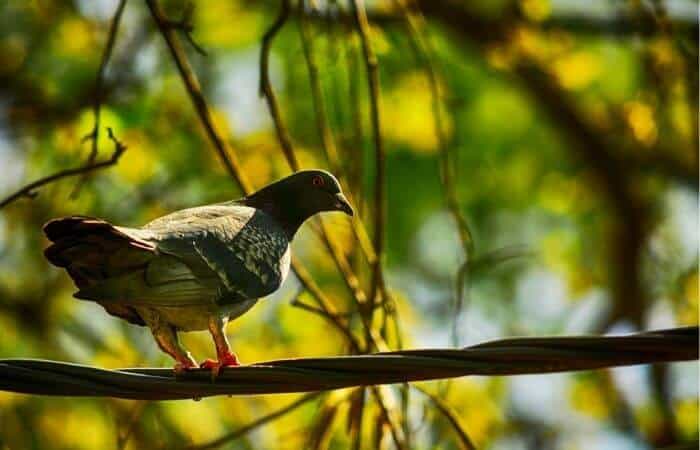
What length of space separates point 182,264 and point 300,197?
77 cm

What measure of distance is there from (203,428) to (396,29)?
258cm

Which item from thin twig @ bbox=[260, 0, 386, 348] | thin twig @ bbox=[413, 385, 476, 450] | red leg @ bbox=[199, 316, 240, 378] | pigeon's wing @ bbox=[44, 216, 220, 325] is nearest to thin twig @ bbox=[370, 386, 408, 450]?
thin twig @ bbox=[413, 385, 476, 450]

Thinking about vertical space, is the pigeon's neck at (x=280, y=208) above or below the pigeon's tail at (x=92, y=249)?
above

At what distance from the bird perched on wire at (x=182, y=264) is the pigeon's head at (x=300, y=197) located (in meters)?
0.01

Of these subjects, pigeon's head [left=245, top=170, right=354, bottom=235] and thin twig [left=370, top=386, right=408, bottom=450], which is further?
thin twig [left=370, top=386, right=408, bottom=450]

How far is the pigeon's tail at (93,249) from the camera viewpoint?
3.18 m

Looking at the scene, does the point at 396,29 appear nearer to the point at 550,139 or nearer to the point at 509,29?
the point at 509,29

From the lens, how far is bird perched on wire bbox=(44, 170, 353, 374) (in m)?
3.25

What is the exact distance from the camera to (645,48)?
25.5 feet

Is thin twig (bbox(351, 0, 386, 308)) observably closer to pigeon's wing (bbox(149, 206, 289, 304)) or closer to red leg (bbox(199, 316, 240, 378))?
pigeon's wing (bbox(149, 206, 289, 304))

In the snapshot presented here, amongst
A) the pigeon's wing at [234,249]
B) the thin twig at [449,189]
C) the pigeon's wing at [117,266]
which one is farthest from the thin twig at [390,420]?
the pigeon's wing at [117,266]

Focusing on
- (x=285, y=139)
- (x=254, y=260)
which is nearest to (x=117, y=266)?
(x=254, y=260)

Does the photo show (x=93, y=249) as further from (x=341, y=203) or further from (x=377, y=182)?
(x=377, y=182)

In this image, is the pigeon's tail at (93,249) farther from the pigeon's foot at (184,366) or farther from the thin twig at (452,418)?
the thin twig at (452,418)
